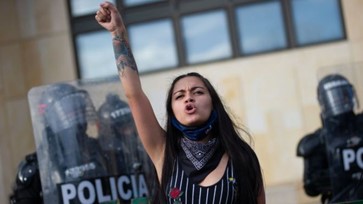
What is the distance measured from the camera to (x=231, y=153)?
255cm

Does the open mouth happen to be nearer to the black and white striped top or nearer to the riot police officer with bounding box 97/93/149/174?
the black and white striped top

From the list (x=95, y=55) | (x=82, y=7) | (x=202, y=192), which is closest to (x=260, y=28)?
(x=95, y=55)

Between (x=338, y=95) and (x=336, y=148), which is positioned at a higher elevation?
(x=338, y=95)

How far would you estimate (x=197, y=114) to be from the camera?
254 cm

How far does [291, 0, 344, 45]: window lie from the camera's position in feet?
29.3

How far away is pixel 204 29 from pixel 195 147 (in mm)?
6668

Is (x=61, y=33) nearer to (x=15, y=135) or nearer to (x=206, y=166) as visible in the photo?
(x=15, y=135)

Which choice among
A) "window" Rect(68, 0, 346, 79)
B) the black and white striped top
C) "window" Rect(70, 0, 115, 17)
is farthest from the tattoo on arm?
"window" Rect(70, 0, 115, 17)

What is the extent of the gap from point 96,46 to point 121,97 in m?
4.60

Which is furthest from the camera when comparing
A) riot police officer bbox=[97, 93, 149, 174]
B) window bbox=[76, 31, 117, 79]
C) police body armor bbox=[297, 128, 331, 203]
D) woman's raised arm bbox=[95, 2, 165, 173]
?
window bbox=[76, 31, 117, 79]

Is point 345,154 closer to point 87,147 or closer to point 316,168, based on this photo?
point 316,168

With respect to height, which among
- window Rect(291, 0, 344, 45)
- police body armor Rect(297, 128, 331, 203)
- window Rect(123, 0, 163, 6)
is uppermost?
window Rect(123, 0, 163, 6)

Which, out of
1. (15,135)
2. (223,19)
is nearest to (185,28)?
(223,19)

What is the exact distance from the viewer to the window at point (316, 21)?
8922mm
